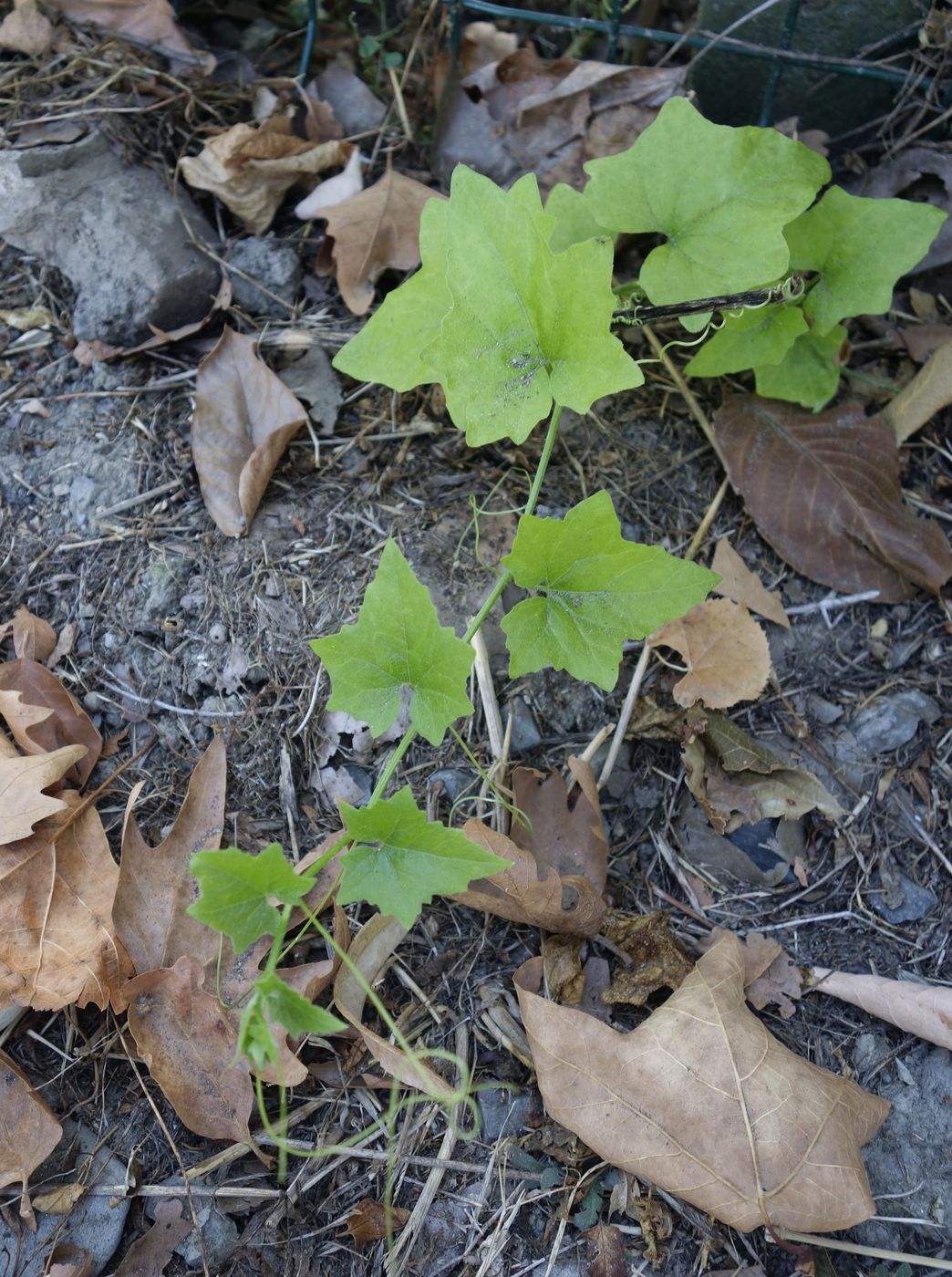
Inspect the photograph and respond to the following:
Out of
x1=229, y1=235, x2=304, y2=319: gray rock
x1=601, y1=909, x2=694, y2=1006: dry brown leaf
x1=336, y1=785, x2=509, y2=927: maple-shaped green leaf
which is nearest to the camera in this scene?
x1=336, y1=785, x2=509, y2=927: maple-shaped green leaf

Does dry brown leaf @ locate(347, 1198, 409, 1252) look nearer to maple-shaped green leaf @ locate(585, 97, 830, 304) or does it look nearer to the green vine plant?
the green vine plant

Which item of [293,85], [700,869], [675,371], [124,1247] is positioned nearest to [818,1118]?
[700,869]

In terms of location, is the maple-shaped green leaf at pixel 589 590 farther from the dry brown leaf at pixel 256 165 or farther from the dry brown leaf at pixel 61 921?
the dry brown leaf at pixel 256 165

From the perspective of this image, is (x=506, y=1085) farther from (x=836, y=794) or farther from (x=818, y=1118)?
(x=836, y=794)

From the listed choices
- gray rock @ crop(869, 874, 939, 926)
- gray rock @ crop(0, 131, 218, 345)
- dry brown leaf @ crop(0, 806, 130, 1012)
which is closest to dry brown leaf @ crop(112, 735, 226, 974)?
dry brown leaf @ crop(0, 806, 130, 1012)

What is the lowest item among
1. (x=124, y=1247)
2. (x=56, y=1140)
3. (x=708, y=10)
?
(x=124, y=1247)
